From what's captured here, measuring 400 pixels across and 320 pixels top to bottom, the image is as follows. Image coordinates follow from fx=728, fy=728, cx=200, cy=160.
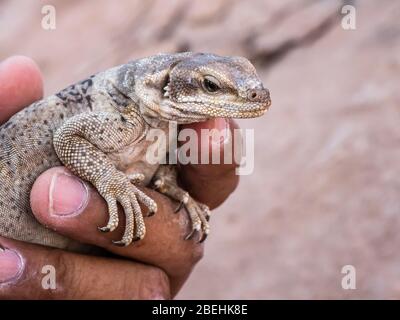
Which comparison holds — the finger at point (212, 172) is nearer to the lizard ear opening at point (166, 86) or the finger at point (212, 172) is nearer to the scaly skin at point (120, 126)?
the scaly skin at point (120, 126)

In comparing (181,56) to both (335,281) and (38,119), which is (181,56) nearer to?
(38,119)

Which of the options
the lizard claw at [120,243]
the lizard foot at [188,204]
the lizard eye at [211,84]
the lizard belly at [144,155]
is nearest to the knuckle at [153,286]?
the lizard foot at [188,204]

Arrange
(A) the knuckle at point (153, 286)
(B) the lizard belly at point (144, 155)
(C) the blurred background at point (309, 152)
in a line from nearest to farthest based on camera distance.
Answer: (B) the lizard belly at point (144, 155) < (A) the knuckle at point (153, 286) < (C) the blurred background at point (309, 152)

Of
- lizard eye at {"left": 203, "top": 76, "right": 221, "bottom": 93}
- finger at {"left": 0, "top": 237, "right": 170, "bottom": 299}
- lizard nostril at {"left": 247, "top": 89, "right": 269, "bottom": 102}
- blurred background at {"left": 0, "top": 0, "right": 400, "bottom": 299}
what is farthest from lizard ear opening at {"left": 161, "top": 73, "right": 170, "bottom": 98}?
blurred background at {"left": 0, "top": 0, "right": 400, "bottom": 299}

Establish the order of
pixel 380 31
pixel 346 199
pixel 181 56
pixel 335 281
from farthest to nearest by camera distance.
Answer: pixel 380 31 → pixel 346 199 → pixel 335 281 → pixel 181 56

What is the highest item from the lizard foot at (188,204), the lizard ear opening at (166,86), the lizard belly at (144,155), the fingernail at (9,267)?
the lizard ear opening at (166,86)

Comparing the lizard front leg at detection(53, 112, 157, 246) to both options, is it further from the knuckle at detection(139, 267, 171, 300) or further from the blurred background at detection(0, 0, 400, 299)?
the blurred background at detection(0, 0, 400, 299)

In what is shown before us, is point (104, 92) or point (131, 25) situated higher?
point (131, 25)

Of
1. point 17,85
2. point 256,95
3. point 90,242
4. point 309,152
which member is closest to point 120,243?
point 90,242

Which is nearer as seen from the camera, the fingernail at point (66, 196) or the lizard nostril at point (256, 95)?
the lizard nostril at point (256, 95)
